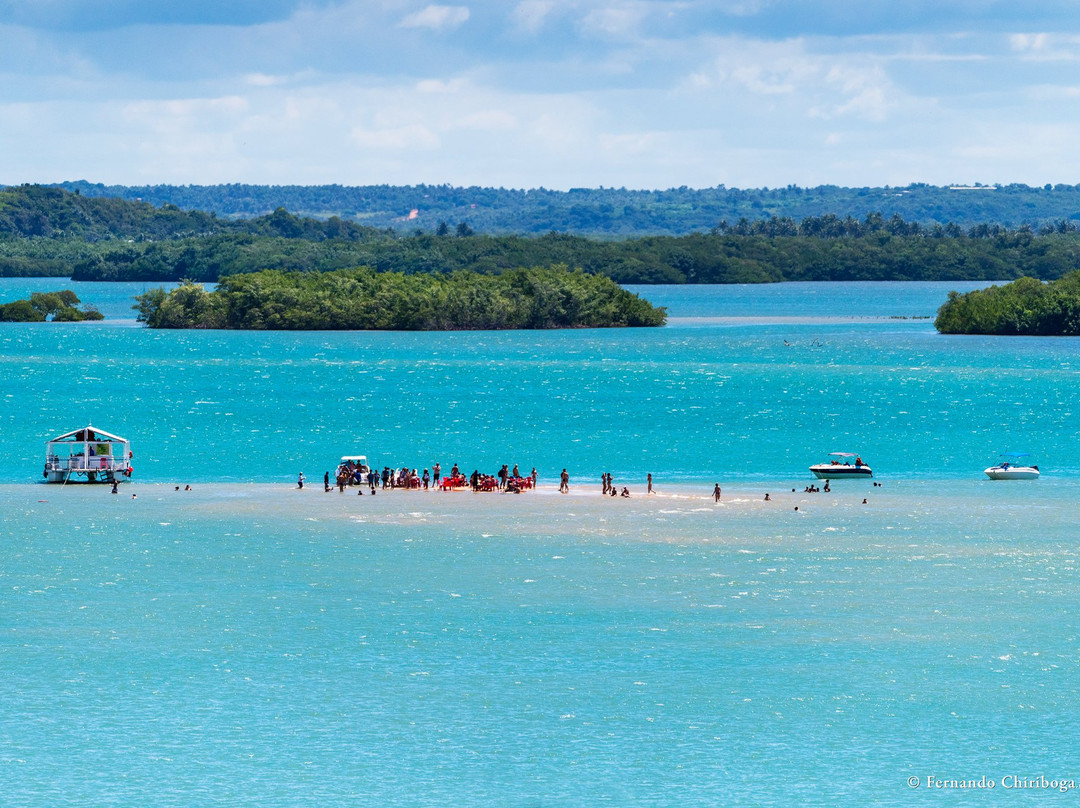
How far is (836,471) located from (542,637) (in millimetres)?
41287

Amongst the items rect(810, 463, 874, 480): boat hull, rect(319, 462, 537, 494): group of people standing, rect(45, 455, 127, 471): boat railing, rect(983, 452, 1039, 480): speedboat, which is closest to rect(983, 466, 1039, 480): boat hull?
rect(983, 452, 1039, 480): speedboat

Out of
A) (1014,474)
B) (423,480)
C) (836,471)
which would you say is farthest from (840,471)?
(423,480)

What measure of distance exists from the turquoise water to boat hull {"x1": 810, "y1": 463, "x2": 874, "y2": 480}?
217cm

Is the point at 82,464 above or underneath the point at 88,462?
underneath

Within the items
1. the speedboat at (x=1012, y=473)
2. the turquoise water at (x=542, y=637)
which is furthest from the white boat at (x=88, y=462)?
the speedboat at (x=1012, y=473)

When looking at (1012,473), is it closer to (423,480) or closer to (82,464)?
(423,480)

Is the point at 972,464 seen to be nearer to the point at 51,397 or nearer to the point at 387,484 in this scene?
the point at 387,484

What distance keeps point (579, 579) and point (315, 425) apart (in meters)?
68.5

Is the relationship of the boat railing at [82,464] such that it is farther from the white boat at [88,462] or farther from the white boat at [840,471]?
the white boat at [840,471]

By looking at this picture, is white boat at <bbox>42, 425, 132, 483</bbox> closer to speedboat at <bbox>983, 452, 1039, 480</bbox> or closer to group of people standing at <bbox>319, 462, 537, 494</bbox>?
group of people standing at <bbox>319, 462, 537, 494</bbox>

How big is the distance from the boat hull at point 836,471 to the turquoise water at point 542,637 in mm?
2171

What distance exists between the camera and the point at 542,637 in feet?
173

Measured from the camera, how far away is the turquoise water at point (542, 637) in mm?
41688

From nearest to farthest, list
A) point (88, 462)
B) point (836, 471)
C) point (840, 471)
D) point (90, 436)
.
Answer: point (88, 462)
point (90, 436)
point (836, 471)
point (840, 471)
